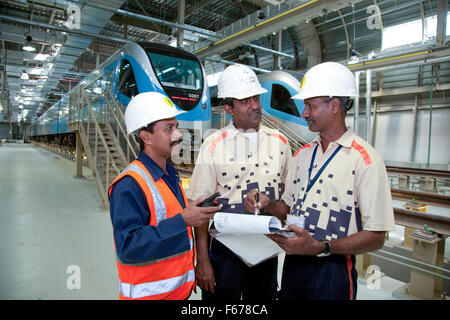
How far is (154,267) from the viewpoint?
1.49 metres

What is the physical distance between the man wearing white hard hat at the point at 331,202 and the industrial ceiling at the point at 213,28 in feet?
18.0

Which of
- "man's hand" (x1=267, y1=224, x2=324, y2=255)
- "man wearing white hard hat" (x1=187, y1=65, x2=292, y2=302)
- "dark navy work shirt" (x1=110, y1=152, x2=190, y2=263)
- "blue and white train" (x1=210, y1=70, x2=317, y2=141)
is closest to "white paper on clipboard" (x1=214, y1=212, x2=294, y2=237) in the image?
"man's hand" (x1=267, y1=224, x2=324, y2=255)

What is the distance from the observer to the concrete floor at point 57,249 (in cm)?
319

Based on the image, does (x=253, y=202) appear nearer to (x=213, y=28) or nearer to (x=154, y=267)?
(x=154, y=267)

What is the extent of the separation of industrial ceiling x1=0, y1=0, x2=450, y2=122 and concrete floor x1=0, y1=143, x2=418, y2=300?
17.2 feet

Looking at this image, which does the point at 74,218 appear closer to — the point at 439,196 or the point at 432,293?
the point at 432,293

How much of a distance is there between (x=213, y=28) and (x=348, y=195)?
16.6m

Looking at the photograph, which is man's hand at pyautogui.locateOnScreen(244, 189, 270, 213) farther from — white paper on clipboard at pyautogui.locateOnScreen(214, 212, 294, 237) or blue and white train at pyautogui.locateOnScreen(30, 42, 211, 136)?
blue and white train at pyautogui.locateOnScreen(30, 42, 211, 136)

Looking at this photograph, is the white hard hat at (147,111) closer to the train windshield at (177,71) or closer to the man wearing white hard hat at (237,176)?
the man wearing white hard hat at (237,176)

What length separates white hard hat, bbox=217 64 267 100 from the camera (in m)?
2.03

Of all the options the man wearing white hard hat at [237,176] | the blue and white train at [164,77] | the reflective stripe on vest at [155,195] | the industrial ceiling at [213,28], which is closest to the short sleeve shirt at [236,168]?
the man wearing white hard hat at [237,176]

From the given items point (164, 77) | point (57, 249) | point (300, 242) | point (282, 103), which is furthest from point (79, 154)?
point (300, 242)

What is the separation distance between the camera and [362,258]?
3609 millimetres

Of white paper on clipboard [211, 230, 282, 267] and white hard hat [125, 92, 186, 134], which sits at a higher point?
white hard hat [125, 92, 186, 134]
